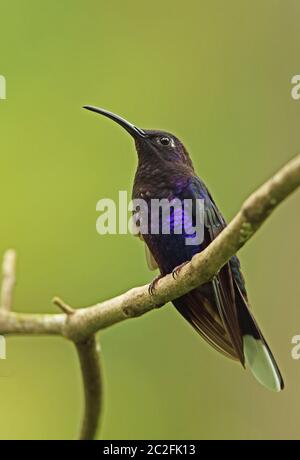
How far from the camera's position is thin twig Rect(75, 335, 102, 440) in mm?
2527

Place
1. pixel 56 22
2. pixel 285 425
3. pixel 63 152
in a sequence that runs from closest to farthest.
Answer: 1. pixel 285 425
2. pixel 63 152
3. pixel 56 22

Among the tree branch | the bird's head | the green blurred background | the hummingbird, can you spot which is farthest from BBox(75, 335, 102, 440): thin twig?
the green blurred background

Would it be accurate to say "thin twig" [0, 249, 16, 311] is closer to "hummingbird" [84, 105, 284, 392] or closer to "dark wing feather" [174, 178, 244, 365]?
"hummingbird" [84, 105, 284, 392]

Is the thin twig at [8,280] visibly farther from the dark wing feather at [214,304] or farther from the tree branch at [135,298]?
the dark wing feather at [214,304]

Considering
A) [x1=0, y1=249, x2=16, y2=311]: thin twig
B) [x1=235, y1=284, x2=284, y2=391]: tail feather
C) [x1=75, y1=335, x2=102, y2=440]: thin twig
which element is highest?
[x1=0, y1=249, x2=16, y2=311]: thin twig

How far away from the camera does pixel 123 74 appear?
5.11 meters

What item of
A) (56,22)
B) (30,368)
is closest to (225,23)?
(56,22)

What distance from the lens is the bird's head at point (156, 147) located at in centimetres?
281

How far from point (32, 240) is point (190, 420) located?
1.49m

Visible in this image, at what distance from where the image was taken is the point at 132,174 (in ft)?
14.9

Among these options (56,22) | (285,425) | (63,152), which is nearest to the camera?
(285,425)

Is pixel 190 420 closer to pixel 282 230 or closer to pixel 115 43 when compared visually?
pixel 282 230

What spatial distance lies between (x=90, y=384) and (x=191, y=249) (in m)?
0.60

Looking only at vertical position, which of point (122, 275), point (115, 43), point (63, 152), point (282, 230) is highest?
point (115, 43)
